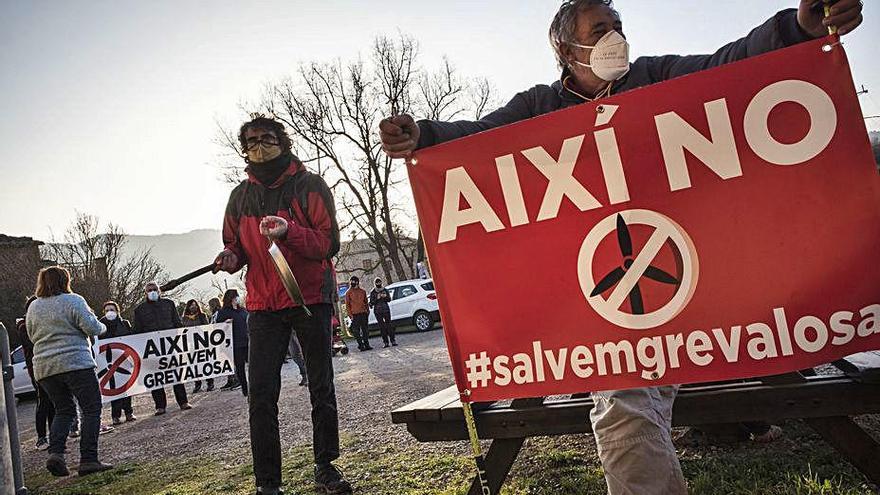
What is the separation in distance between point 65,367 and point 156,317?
156 inches

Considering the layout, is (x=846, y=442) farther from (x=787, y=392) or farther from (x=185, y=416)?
(x=185, y=416)

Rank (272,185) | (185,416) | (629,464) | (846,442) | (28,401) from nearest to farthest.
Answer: (629,464), (846,442), (272,185), (185,416), (28,401)

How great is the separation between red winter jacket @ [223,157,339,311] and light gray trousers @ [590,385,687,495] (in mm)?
2058

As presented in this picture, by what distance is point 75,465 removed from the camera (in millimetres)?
6652

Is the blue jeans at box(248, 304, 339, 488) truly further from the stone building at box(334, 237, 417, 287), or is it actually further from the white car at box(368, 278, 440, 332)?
the stone building at box(334, 237, 417, 287)

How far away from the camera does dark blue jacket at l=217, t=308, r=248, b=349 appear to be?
1048 cm

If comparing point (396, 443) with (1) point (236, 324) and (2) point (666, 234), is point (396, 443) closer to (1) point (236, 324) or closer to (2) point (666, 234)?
(2) point (666, 234)

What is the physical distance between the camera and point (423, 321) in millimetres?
20312

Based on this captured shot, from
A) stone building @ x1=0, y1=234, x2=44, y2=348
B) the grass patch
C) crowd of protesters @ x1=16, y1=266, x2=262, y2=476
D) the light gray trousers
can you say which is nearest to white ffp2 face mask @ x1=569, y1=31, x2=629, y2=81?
the light gray trousers

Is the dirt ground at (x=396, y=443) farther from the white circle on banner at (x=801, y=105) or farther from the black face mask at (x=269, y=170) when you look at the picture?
the black face mask at (x=269, y=170)

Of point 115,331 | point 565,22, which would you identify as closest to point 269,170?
point 565,22

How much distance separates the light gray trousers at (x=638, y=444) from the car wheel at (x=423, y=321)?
18.3 m

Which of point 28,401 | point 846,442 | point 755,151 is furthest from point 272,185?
point 28,401

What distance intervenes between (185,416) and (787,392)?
28.9 feet
